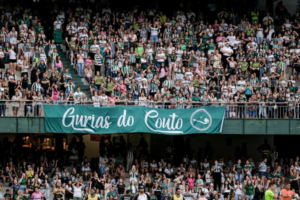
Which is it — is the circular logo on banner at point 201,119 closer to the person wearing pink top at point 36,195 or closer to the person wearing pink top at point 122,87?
the person wearing pink top at point 122,87

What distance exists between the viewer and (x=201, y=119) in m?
40.2

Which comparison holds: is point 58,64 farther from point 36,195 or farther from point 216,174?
point 216,174

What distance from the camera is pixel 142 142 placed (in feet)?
141

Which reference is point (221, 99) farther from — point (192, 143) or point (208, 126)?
point (192, 143)

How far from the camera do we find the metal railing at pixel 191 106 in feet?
130

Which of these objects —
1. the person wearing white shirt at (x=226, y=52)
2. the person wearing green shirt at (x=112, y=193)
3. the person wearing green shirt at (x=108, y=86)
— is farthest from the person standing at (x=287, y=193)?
the person wearing green shirt at (x=108, y=86)

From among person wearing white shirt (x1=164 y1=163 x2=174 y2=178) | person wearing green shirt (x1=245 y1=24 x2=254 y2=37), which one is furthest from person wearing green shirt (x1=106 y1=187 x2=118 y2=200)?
person wearing green shirt (x1=245 y1=24 x2=254 y2=37)

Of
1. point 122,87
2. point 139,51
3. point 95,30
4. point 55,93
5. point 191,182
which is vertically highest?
point 95,30

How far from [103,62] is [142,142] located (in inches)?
162

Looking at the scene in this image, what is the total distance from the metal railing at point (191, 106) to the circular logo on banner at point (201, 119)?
0.39 metres

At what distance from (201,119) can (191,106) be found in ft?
2.50

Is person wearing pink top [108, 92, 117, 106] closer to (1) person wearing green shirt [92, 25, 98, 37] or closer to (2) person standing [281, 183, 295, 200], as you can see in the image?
(1) person wearing green shirt [92, 25, 98, 37]

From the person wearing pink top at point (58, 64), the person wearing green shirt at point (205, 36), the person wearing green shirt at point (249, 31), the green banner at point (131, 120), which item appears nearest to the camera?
the green banner at point (131, 120)

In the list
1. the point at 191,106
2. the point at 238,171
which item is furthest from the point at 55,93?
the point at 238,171
